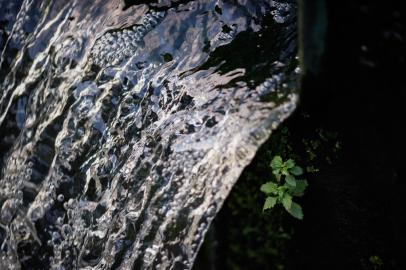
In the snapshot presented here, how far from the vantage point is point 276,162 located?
229cm

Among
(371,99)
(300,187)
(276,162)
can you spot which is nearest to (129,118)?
(276,162)

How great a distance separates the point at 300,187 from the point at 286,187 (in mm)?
59

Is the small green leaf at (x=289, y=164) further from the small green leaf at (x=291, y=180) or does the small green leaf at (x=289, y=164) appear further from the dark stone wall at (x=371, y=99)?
the dark stone wall at (x=371, y=99)

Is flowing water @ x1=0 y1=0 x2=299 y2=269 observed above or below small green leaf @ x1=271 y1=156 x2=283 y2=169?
above

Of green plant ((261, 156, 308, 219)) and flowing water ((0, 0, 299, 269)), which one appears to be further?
green plant ((261, 156, 308, 219))

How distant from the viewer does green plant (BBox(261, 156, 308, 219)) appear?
226 centimetres

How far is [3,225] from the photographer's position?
8.85 ft

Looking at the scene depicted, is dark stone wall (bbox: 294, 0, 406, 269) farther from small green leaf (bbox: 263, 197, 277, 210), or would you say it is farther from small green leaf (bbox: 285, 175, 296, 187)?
small green leaf (bbox: 263, 197, 277, 210)

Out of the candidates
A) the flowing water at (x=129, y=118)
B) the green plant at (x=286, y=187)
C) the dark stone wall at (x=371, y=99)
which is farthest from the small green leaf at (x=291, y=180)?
the flowing water at (x=129, y=118)

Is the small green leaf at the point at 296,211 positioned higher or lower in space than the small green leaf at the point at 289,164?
lower

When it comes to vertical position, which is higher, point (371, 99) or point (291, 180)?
point (371, 99)

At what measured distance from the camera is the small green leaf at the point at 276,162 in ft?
7.48

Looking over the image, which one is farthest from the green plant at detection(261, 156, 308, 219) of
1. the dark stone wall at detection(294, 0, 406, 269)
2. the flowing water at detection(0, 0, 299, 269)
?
the flowing water at detection(0, 0, 299, 269)

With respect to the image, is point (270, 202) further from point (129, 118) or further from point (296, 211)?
point (129, 118)
